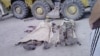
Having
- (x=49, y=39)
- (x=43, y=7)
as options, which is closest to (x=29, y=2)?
(x=43, y=7)

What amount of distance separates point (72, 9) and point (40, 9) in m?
1.07

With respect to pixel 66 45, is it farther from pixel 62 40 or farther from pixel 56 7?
pixel 56 7

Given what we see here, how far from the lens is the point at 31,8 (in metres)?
6.28

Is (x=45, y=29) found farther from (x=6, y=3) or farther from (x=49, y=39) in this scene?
(x=6, y=3)

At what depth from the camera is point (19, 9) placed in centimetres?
659

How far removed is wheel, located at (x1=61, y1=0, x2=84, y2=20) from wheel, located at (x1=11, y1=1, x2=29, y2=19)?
135cm

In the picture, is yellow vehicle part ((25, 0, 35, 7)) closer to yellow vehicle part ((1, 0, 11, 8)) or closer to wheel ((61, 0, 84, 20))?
yellow vehicle part ((1, 0, 11, 8))

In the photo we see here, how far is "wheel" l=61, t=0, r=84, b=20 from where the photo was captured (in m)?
5.52

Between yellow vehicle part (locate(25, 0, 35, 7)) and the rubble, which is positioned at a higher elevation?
yellow vehicle part (locate(25, 0, 35, 7))

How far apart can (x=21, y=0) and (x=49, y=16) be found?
4.55 feet

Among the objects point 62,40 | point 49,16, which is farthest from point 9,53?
point 49,16

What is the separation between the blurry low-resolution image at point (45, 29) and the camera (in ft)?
12.5

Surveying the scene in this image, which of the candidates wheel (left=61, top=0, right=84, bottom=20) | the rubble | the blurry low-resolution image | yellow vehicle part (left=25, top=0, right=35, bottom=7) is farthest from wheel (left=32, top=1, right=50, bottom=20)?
the rubble

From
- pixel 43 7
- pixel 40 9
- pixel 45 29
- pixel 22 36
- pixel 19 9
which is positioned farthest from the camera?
pixel 19 9
